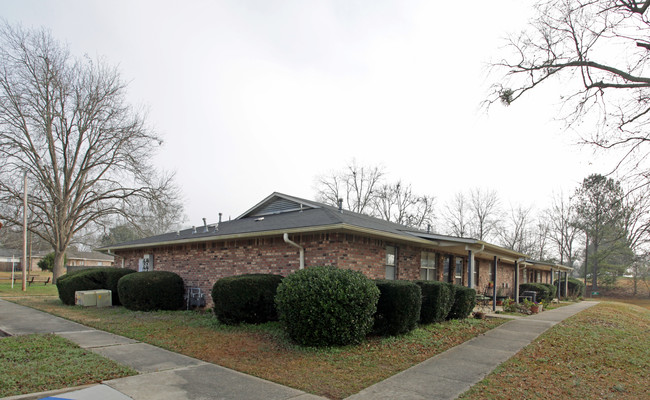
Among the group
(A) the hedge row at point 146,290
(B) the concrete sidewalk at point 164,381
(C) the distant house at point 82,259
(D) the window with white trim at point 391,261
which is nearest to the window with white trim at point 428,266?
(D) the window with white trim at point 391,261

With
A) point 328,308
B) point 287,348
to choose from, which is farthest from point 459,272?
point 287,348

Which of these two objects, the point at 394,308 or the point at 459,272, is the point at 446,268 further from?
the point at 394,308

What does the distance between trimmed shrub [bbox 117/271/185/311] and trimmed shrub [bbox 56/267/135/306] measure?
2.02 metres

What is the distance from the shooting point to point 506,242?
50.9m

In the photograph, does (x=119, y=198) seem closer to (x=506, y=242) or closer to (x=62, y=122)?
(x=62, y=122)

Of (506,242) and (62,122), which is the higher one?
(62,122)

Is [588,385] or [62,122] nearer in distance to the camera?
[588,385]

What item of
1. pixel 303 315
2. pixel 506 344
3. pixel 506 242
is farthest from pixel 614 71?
pixel 506 242

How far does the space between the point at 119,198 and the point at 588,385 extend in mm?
29666

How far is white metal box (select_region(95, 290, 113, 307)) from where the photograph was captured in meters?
14.6

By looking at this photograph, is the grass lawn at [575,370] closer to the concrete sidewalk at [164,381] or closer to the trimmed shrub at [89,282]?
the concrete sidewalk at [164,381]

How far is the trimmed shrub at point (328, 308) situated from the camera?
24.9 ft

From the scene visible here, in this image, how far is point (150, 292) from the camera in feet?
42.6

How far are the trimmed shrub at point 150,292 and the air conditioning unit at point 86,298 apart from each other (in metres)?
1.71
